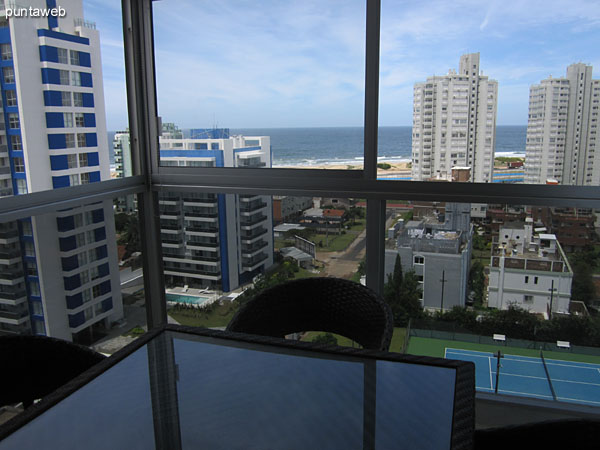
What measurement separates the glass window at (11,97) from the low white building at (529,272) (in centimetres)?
271

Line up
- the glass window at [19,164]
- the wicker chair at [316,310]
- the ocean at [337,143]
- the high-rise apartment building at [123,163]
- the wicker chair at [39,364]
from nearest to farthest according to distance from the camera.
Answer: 1. the wicker chair at [39,364]
2. the wicker chair at [316,310]
3. the glass window at [19,164]
4. the ocean at [337,143]
5. the high-rise apartment building at [123,163]

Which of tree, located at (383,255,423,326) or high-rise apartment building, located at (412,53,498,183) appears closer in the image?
high-rise apartment building, located at (412,53,498,183)

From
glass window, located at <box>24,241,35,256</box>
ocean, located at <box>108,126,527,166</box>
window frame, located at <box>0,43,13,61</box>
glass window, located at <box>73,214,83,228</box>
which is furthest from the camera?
glass window, located at <box>73,214,83,228</box>

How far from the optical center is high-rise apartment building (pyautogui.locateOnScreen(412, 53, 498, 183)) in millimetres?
2777

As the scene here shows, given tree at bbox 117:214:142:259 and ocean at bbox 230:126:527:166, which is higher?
ocean at bbox 230:126:527:166

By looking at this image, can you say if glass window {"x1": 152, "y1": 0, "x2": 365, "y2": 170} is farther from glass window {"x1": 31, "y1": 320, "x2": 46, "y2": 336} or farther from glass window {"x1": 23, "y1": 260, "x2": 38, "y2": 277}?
glass window {"x1": 31, "y1": 320, "x2": 46, "y2": 336}

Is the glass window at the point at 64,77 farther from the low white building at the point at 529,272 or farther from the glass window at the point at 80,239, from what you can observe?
the low white building at the point at 529,272

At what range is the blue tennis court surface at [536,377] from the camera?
279 centimetres

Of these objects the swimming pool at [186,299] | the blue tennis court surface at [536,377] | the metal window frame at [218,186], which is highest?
the metal window frame at [218,186]

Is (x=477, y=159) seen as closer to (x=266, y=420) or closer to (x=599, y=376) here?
(x=599, y=376)

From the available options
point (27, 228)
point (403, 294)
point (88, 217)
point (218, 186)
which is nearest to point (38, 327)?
point (27, 228)

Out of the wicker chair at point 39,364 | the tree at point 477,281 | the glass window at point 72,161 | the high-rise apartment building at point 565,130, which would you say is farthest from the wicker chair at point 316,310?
the glass window at point 72,161

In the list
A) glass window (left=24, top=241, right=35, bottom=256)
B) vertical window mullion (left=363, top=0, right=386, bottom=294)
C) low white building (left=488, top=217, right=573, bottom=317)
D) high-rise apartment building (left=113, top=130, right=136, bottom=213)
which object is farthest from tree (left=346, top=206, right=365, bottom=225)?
glass window (left=24, top=241, right=35, bottom=256)

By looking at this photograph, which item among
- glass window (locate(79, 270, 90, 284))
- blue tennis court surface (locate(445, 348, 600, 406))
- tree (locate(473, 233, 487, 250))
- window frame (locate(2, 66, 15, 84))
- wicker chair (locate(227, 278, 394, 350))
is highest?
window frame (locate(2, 66, 15, 84))
